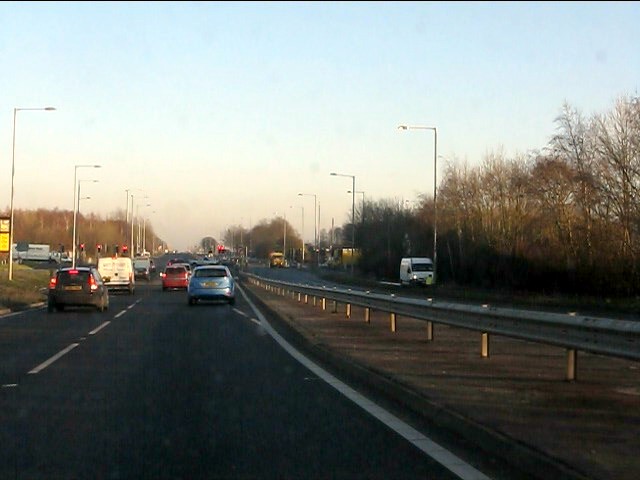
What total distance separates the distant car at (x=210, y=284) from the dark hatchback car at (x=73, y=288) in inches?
203

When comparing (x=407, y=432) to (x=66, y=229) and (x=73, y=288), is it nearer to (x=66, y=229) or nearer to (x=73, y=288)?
(x=73, y=288)

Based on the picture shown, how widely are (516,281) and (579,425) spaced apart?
47.3m

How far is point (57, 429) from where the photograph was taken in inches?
393

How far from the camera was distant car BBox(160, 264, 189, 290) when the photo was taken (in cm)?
5956

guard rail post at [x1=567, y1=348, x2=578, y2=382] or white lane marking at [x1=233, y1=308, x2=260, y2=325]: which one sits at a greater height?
guard rail post at [x1=567, y1=348, x2=578, y2=382]

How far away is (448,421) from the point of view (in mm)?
10008

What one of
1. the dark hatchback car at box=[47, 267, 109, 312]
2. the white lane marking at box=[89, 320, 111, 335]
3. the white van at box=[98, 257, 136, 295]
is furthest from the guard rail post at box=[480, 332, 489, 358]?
the white van at box=[98, 257, 136, 295]

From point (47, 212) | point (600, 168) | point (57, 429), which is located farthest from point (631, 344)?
point (47, 212)

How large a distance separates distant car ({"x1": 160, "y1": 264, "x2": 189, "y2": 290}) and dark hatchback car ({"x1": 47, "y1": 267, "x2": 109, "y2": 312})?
82.2ft

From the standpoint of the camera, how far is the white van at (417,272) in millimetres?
61812

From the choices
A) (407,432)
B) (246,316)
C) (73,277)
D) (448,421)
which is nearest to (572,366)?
(448,421)

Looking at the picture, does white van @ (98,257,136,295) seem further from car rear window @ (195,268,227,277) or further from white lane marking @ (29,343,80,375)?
white lane marking @ (29,343,80,375)

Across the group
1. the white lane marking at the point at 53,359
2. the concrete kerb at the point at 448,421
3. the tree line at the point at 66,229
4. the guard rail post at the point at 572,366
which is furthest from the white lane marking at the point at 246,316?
the tree line at the point at 66,229

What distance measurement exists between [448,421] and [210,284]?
96.0 ft
